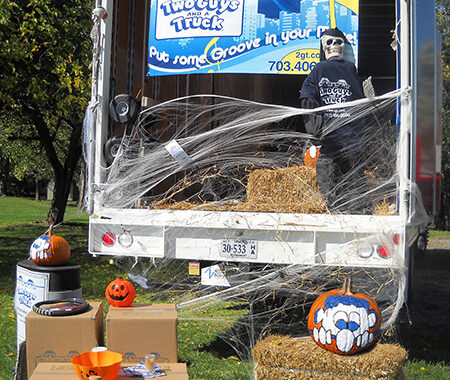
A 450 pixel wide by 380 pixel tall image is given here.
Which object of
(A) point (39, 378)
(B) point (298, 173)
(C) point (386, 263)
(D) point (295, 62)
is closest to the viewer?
(A) point (39, 378)

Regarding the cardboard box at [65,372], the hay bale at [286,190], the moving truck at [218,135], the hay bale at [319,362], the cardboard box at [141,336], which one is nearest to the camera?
the cardboard box at [65,372]

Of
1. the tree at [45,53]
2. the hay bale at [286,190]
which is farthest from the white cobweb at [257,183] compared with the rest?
the tree at [45,53]

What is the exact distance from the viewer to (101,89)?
4.57m

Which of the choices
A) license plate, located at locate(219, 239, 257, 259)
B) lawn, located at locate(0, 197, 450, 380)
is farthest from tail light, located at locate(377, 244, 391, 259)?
lawn, located at locate(0, 197, 450, 380)

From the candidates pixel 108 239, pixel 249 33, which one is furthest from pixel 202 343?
pixel 249 33

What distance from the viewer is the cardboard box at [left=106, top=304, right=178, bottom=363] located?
3.75m

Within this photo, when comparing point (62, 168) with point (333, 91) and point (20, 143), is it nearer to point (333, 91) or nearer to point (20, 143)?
point (20, 143)

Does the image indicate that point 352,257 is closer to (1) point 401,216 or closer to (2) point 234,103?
(1) point 401,216

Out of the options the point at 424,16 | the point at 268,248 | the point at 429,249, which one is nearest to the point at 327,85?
the point at 424,16

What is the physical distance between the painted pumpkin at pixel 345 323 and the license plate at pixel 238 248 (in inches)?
28.3

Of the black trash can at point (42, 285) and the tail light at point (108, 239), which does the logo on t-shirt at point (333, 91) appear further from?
the black trash can at point (42, 285)

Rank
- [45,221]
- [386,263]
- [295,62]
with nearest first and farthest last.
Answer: [386,263]
[295,62]
[45,221]

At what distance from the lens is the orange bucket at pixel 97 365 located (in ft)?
9.40

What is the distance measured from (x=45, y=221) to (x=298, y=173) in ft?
49.6
